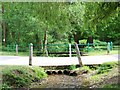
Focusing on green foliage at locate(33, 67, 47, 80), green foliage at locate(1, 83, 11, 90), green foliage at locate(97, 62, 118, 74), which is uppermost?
green foliage at locate(97, 62, 118, 74)

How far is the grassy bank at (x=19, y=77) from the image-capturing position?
28.1 ft

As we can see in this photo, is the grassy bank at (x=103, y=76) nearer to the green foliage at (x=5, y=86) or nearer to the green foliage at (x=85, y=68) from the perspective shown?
the green foliage at (x=85, y=68)

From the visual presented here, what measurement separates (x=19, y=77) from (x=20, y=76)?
4.7 inches

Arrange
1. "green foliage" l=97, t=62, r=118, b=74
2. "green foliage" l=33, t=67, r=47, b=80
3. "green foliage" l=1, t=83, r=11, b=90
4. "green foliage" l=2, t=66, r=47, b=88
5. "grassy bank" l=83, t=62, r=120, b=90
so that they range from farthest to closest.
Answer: "green foliage" l=97, t=62, r=118, b=74, "green foliage" l=33, t=67, r=47, b=80, "green foliage" l=2, t=66, r=47, b=88, "grassy bank" l=83, t=62, r=120, b=90, "green foliage" l=1, t=83, r=11, b=90

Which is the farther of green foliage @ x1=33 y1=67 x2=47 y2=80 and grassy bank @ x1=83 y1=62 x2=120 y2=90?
green foliage @ x1=33 y1=67 x2=47 y2=80

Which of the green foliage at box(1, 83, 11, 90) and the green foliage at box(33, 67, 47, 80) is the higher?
the green foliage at box(33, 67, 47, 80)

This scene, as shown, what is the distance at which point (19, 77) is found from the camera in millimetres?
8859

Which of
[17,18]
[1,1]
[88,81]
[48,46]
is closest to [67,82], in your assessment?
[88,81]

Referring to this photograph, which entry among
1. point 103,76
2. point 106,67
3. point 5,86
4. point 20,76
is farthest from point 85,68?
point 5,86

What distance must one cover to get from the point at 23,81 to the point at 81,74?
2477 millimetres

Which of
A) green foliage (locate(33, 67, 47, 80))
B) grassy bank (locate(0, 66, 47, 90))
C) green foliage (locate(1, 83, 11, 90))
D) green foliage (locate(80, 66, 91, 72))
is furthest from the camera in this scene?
green foliage (locate(80, 66, 91, 72))

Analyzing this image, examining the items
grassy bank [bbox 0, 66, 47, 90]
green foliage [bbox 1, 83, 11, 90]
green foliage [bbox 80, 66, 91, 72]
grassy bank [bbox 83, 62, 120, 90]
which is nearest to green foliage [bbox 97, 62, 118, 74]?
grassy bank [bbox 83, 62, 120, 90]

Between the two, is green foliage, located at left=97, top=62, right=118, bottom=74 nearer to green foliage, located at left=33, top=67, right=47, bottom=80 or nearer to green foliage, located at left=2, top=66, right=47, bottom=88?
green foliage, located at left=33, top=67, right=47, bottom=80

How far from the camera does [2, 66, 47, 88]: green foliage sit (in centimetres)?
869
